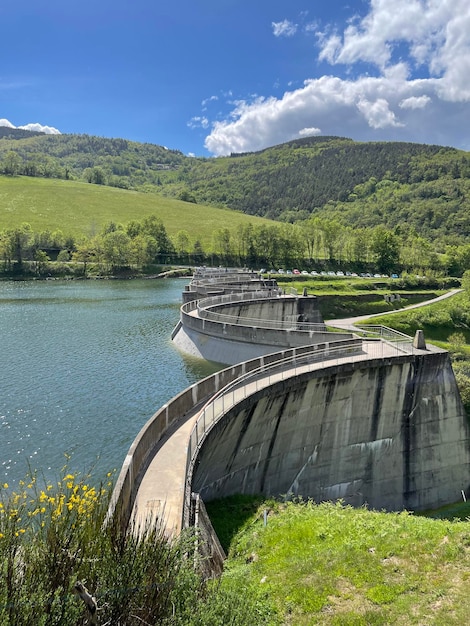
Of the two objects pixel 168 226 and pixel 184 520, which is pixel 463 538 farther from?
pixel 168 226

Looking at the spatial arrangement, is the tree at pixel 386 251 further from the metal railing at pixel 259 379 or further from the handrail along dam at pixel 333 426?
the metal railing at pixel 259 379

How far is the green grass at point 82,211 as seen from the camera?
495 feet

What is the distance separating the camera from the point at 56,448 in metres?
20.3

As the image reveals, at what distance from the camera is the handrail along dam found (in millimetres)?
16828

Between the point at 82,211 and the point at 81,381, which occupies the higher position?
the point at 82,211

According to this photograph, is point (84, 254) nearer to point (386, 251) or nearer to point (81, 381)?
point (386, 251)

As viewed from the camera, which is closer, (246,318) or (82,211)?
(246,318)

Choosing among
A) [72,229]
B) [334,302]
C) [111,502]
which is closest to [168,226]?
[72,229]

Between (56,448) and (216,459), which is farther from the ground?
(216,459)

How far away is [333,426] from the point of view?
21.8 m

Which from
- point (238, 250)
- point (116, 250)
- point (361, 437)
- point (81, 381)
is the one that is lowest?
point (361, 437)

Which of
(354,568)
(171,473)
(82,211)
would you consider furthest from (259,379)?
(82,211)

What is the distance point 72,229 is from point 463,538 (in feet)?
508

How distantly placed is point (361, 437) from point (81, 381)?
61.0ft
